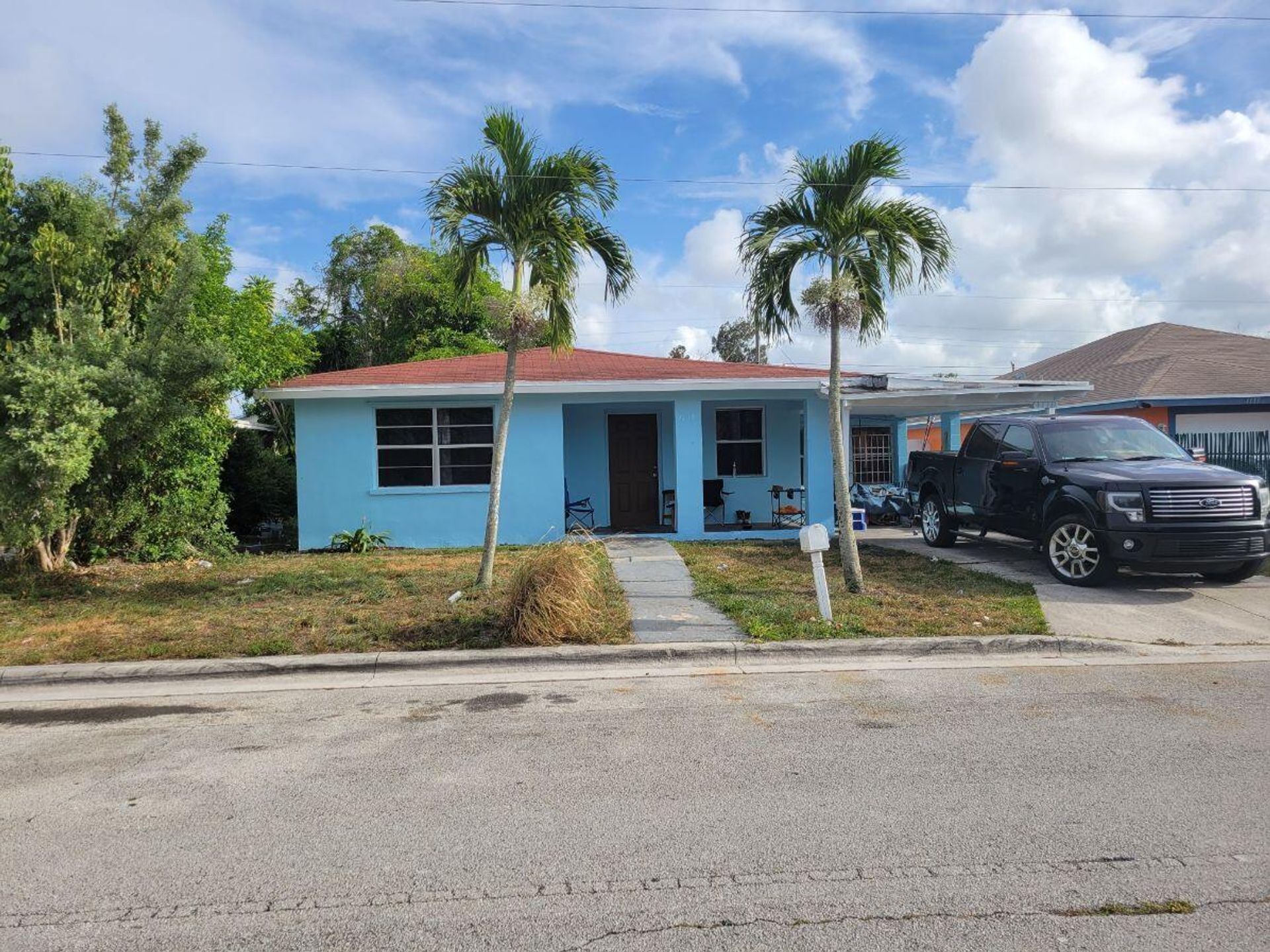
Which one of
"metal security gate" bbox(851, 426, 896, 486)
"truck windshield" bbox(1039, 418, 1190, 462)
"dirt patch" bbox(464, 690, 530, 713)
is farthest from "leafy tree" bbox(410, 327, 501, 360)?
"dirt patch" bbox(464, 690, 530, 713)

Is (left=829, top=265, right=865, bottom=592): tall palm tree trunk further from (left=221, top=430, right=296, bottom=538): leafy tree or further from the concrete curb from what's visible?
(left=221, top=430, right=296, bottom=538): leafy tree

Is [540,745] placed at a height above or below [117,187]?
below

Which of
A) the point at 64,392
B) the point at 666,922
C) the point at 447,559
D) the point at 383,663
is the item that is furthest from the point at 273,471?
the point at 666,922

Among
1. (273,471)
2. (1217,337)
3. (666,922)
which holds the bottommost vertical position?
(666,922)

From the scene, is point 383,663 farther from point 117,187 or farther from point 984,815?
point 117,187

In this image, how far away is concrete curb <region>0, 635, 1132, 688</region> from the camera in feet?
23.3

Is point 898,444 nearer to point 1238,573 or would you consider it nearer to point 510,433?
point 510,433

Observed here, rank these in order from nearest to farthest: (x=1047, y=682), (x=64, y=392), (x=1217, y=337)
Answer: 1. (x=1047, y=682)
2. (x=64, y=392)
3. (x=1217, y=337)

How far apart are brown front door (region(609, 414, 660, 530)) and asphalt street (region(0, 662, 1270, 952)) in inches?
406

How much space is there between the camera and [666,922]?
125 inches

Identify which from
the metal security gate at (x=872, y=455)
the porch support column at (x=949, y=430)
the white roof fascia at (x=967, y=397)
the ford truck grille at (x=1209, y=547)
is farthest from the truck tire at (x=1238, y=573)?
the metal security gate at (x=872, y=455)

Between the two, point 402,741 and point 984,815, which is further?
point 402,741

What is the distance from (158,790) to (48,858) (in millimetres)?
798

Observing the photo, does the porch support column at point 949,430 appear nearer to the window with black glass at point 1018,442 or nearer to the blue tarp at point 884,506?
the blue tarp at point 884,506
